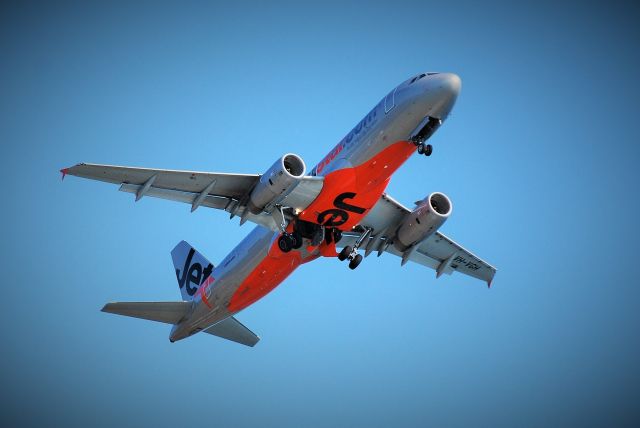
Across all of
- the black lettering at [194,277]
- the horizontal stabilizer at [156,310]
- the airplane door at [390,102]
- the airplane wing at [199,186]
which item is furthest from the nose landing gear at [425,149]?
the black lettering at [194,277]

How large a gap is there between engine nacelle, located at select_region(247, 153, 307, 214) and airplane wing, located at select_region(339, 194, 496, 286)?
225 inches

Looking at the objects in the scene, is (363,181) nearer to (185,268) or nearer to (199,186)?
(199,186)

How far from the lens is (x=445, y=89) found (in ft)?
81.6

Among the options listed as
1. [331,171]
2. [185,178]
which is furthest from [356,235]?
[185,178]

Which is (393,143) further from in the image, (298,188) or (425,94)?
(298,188)

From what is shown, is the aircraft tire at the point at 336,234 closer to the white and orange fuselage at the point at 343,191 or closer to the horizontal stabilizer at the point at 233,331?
the white and orange fuselage at the point at 343,191

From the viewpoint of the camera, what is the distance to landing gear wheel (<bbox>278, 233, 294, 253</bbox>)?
1135 inches

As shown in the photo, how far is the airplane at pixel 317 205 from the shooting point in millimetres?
26094

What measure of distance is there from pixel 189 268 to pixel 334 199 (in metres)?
12.4

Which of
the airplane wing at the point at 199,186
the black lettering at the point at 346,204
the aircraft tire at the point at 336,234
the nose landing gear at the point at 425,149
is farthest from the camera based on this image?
the aircraft tire at the point at 336,234

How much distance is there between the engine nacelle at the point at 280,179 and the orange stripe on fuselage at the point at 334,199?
4.89 ft

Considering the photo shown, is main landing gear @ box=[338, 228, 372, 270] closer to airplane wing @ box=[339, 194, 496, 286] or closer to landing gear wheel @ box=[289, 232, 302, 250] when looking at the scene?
airplane wing @ box=[339, 194, 496, 286]

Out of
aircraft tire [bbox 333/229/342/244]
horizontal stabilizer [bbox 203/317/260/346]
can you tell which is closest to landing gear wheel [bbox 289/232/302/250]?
aircraft tire [bbox 333/229/342/244]

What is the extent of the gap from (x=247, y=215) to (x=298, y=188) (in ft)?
8.65
